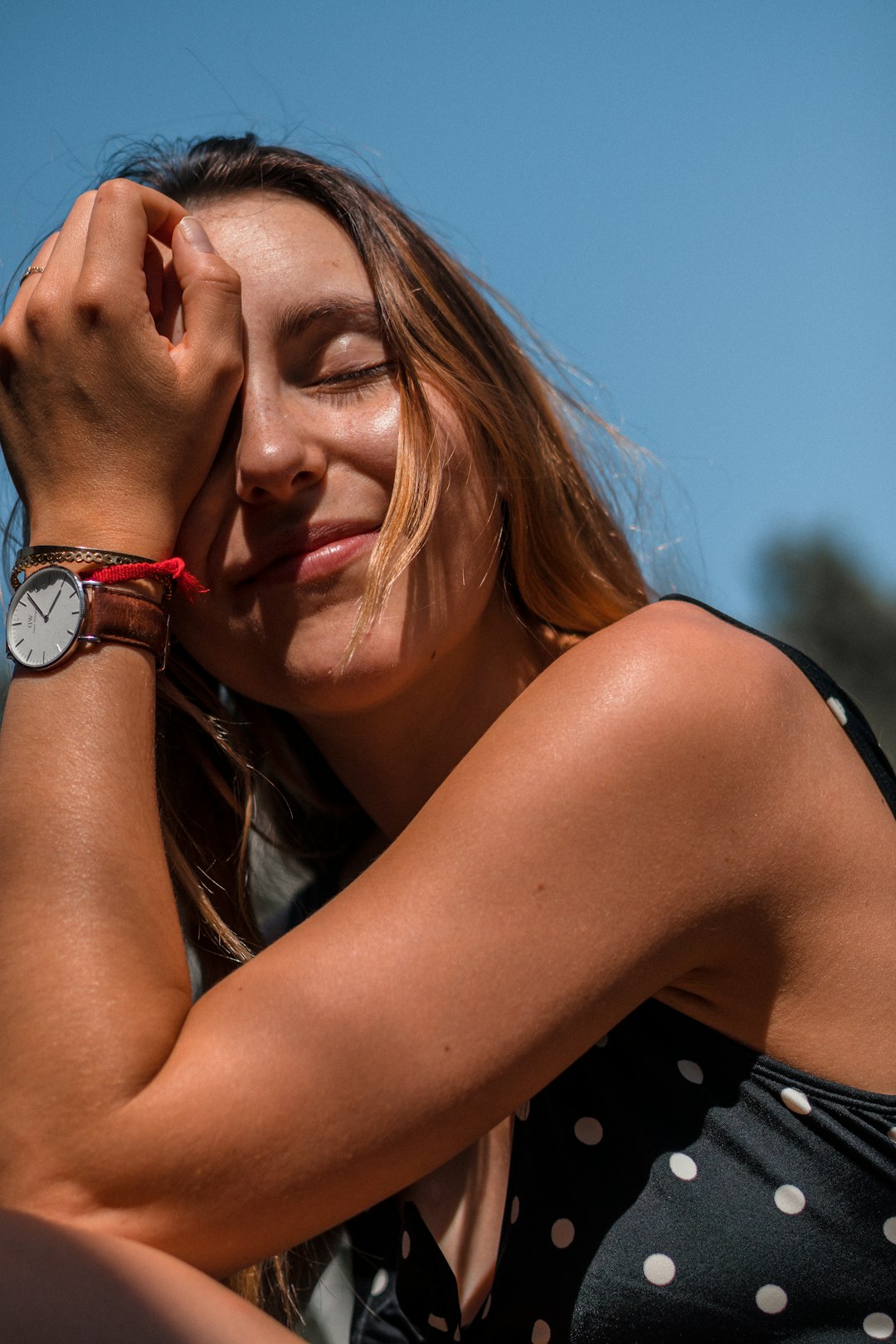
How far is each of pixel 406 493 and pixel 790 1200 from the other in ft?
3.83

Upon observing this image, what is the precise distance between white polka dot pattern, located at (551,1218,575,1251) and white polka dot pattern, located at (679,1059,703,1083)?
0.27 m

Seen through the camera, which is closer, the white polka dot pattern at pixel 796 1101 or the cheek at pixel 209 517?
the white polka dot pattern at pixel 796 1101

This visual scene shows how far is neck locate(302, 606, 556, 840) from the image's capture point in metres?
2.28

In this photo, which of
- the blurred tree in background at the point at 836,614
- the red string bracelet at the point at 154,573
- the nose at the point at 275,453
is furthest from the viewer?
the blurred tree in background at the point at 836,614

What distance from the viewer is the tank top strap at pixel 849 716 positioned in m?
1.82

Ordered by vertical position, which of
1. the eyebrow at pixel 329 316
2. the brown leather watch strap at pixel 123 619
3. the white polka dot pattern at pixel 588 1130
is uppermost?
the eyebrow at pixel 329 316

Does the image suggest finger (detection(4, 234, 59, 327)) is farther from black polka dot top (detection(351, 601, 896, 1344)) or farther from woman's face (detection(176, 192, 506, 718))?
black polka dot top (detection(351, 601, 896, 1344))

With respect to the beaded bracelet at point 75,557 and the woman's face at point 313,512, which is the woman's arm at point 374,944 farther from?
the woman's face at point 313,512

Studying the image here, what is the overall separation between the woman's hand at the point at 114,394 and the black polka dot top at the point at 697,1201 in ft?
3.46

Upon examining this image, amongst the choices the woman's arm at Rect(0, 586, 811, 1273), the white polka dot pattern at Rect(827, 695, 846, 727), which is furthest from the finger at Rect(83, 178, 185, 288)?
the white polka dot pattern at Rect(827, 695, 846, 727)

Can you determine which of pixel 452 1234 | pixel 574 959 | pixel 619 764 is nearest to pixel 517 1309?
pixel 452 1234

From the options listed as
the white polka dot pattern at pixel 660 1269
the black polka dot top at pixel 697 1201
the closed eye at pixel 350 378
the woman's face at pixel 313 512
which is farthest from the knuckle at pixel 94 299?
the white polka dot pattern at pixel 660 1269

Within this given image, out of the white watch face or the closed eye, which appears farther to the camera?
the closed eye

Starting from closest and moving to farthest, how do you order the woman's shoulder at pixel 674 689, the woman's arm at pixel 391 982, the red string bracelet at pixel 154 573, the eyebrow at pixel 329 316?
1. the woman's arm at pixel 391 982
2. the woman's shoulder at pixel 674 689
3. the red string bracelet at pixel 154 573
4. the eyebrow at pixel 329 316
